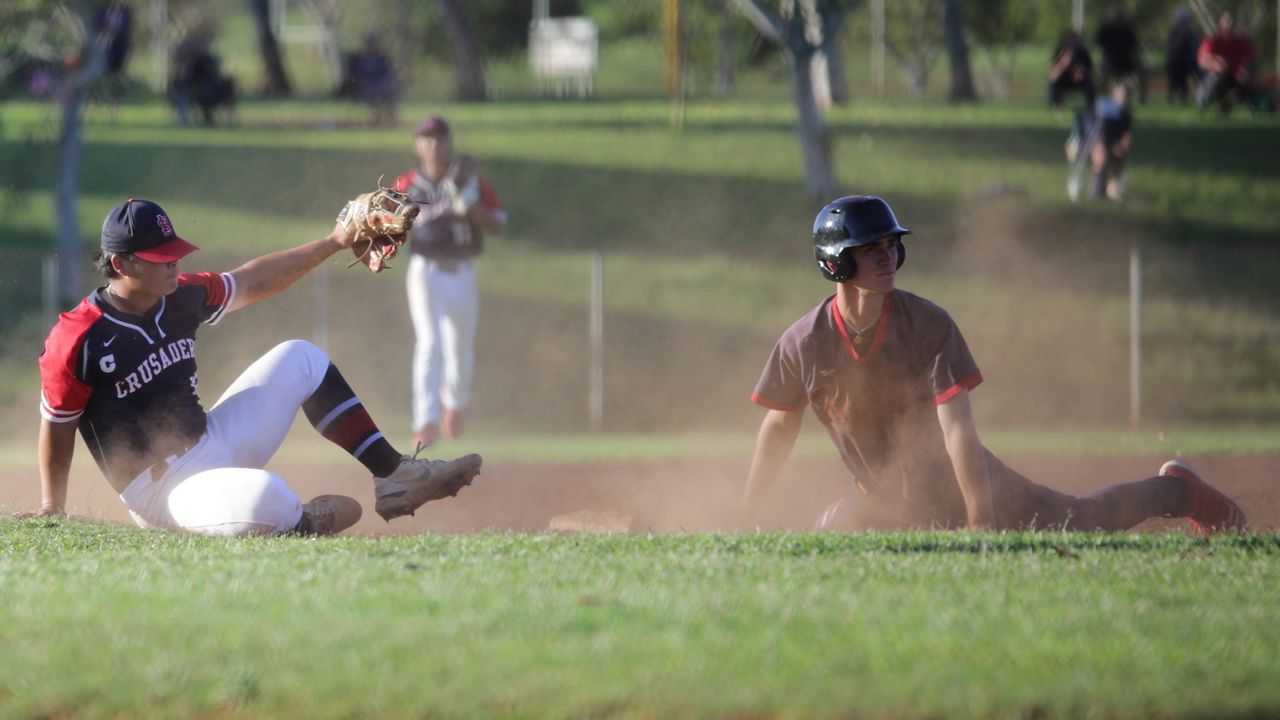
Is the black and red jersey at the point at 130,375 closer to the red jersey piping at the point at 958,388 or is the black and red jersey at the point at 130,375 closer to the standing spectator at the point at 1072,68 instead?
the red jersey piping at the point at 958,388

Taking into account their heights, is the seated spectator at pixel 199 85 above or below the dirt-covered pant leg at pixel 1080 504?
above

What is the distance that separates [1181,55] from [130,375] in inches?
1279

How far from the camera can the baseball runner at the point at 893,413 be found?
683cm

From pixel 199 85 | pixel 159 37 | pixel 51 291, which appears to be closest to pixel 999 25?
pixel 199 85

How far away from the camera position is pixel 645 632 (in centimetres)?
506

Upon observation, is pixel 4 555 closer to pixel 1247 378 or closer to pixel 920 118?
pixel 1247 378

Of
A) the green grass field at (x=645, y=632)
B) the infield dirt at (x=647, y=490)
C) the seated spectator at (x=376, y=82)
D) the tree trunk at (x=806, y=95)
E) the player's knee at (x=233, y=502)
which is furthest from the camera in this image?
the seated spectator at (x=376, y=82)

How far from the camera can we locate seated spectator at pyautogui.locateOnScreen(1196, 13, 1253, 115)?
3198cm

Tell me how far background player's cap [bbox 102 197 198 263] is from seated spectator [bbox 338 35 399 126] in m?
29.0

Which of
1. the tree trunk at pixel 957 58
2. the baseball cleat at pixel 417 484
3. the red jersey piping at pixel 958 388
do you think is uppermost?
the tree trunk at pixel 957 58

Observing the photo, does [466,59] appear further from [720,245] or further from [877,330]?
[877,330]

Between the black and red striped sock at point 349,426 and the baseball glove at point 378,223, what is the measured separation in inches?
23.2

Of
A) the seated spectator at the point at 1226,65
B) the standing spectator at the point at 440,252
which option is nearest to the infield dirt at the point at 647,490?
the standing spectator at the point at 440,252

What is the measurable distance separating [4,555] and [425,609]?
7.33 ft
